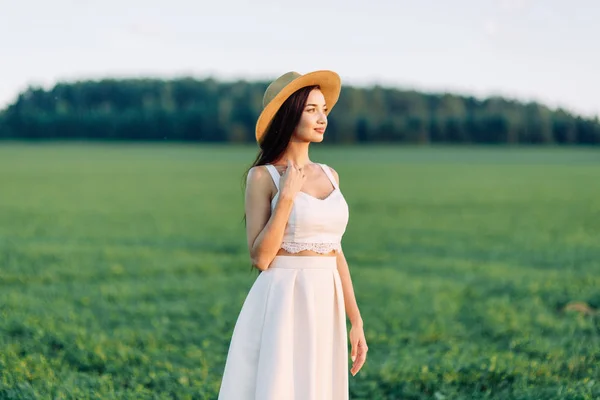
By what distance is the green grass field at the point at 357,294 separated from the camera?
728cm

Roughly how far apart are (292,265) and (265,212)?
29 cm

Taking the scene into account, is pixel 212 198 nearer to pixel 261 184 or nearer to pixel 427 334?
pixel 427 334

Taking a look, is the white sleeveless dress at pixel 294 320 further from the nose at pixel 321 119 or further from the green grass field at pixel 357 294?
the green grass field at pixel 357 294

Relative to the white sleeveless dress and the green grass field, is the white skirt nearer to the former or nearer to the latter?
the white sleeveless dress

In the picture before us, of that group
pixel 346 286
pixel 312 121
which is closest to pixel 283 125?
pixel 312 121

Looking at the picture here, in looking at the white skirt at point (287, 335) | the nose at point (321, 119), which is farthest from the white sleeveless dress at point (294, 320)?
the nose at point (321, 119)

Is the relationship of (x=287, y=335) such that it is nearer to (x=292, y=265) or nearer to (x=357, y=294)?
(x=292, y=265)

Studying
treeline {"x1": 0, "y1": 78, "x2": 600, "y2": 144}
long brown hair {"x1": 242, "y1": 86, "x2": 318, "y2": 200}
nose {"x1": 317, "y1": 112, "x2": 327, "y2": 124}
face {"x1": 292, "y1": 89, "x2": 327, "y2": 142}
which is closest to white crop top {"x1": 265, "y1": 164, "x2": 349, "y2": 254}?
long brown hair {"x1": 242, "y1": 86, "x2": 318, "y2": 200}

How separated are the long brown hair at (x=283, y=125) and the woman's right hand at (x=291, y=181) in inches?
8.0

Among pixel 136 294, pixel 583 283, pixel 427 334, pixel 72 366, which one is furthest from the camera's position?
pixel 583 283

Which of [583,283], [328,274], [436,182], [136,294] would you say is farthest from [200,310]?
[436,182]

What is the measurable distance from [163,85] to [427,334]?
64153 mm

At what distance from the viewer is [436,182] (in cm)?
4666

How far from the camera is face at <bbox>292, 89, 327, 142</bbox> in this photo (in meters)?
4.19
